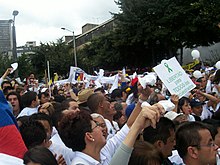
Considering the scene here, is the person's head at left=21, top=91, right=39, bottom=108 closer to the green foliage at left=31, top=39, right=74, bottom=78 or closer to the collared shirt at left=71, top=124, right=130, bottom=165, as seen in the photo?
the collared shirt at left=71, top=124, right=130, bottom=165

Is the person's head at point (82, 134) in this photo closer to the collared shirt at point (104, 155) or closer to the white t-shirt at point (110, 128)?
the collared shirt at point (104, 155)

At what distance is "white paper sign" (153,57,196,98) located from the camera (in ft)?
14.5

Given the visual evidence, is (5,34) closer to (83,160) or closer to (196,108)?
(196,108)

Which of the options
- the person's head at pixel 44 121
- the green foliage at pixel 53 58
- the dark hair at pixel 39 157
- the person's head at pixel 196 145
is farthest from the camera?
the green foliage at pixel 53 58

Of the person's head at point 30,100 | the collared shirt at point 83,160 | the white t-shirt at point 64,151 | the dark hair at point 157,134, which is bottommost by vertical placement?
the white t-shirt at point 64,151

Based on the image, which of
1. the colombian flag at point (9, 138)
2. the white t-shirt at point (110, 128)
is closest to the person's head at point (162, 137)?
the white t-shirt at point (110, 128)

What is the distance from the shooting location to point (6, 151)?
8.89 feet

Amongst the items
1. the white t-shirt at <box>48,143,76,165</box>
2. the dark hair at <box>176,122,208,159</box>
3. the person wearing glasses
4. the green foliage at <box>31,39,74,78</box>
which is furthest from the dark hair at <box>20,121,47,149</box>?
the green foliage at <box>31,39,74,78</box>

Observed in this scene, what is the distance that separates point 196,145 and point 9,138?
1477 millimetres

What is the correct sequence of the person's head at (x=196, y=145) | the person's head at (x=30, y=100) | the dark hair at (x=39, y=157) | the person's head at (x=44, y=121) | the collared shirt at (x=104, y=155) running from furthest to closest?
the person's head at (x=30, y=100)
the person's head at (x=44, y=121)
the person's head at (x=196, y=145)
the collared shirt at (x=104, y=155)
the dark hair at (x=39, y=157)

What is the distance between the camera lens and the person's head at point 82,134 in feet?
9.48

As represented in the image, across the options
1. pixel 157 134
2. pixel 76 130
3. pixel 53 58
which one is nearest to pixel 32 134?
pixel 76 130

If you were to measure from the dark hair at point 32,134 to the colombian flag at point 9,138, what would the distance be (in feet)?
1.29

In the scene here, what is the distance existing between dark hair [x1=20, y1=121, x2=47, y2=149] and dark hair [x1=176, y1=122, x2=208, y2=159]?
1.22 meters
